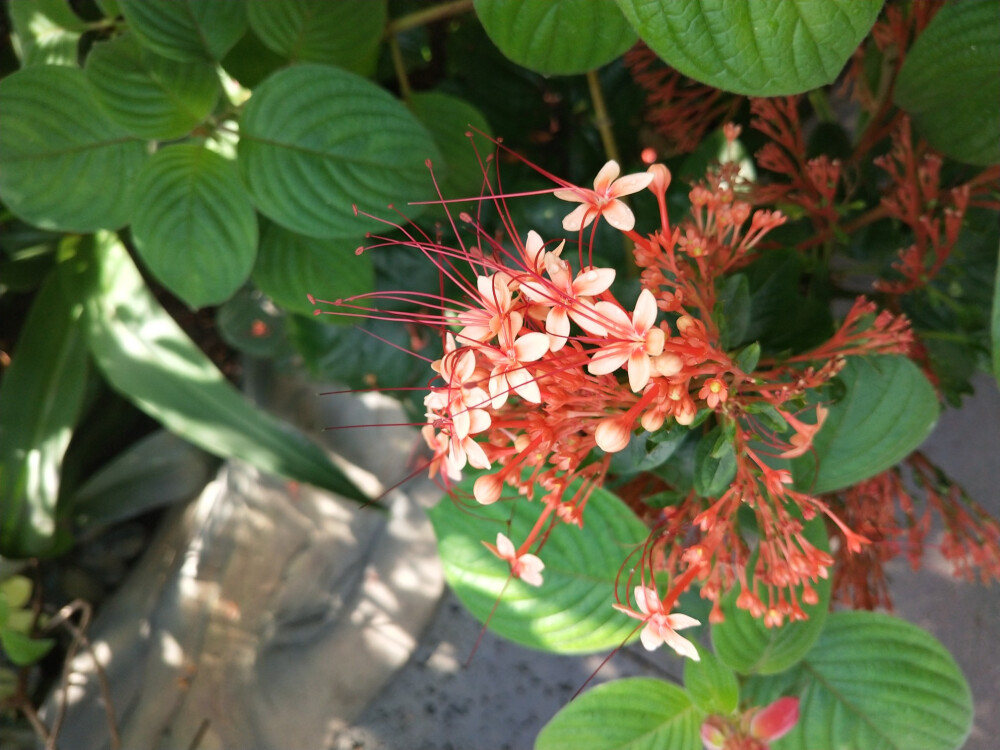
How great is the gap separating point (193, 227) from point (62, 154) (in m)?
0.14

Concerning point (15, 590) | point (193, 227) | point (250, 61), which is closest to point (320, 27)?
point (250, 61)

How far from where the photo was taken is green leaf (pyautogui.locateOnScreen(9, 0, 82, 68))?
0.75 m

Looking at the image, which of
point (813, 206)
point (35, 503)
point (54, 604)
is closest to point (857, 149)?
point (813, 206)

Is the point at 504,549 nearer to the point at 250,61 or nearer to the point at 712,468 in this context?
the point at 712,468

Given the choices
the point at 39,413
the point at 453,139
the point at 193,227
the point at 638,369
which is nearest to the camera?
the point at 638,369

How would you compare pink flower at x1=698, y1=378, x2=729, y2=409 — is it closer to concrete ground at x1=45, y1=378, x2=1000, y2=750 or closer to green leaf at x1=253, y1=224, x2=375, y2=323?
green leaf at x1=253, y1=224, x2=375, y2=323

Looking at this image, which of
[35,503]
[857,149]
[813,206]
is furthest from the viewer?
[35,503]

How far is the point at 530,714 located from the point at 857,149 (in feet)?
3.28

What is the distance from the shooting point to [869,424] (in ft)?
2.17

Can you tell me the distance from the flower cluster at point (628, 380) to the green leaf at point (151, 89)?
1.12 ft

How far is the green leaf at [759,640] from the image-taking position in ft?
2.26

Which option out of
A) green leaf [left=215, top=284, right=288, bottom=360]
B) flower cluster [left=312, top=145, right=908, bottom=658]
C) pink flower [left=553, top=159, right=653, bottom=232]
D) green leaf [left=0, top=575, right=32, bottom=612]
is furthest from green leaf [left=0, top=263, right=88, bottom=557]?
pink flower [left=553, top=159, right=653, bottom=232]

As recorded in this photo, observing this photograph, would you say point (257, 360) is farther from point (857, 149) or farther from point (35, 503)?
point (857, 149)

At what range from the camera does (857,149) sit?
81cm
